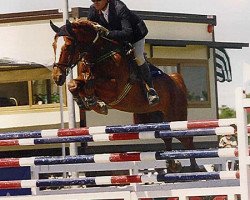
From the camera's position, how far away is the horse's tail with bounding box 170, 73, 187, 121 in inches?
385

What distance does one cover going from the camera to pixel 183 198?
627 centimetres

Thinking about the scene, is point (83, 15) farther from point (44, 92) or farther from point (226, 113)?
point (226, 113)

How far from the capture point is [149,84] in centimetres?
887

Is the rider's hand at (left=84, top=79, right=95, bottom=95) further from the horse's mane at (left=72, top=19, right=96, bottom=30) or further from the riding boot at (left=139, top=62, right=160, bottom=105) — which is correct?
the riding boot at (left=139, top=62, right=160, bottom=105)

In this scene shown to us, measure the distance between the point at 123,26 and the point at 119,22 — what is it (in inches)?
4.2

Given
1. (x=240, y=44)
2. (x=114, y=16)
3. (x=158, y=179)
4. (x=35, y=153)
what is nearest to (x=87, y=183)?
(x=158, y=179)

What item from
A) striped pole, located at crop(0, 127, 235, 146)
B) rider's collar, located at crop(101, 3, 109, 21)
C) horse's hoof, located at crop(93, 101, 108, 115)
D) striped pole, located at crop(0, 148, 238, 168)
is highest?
rider's collar, located at crop(101, 3, 109, 21)

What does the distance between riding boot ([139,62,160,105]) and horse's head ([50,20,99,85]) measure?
0.69 meters

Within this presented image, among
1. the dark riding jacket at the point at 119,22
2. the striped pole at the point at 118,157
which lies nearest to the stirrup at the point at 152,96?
the dark riding jacket at the point at 119,22

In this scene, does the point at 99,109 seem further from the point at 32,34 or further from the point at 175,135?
the point at 32,34

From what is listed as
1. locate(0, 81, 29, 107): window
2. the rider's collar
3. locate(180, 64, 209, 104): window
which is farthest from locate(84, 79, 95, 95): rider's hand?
locate(180, 64, 209, 104): window

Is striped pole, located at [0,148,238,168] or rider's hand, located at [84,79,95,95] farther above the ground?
rider's hand, located at [84,79,95,95]

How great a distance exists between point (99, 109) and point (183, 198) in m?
2.30

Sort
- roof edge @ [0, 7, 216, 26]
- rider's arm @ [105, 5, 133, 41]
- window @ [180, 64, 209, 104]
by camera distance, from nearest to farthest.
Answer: rider's arm @ [105, 5, 133, 41], roof edge @ [0, 7, 216, 26], window @ [180, 64, 209, 104]
